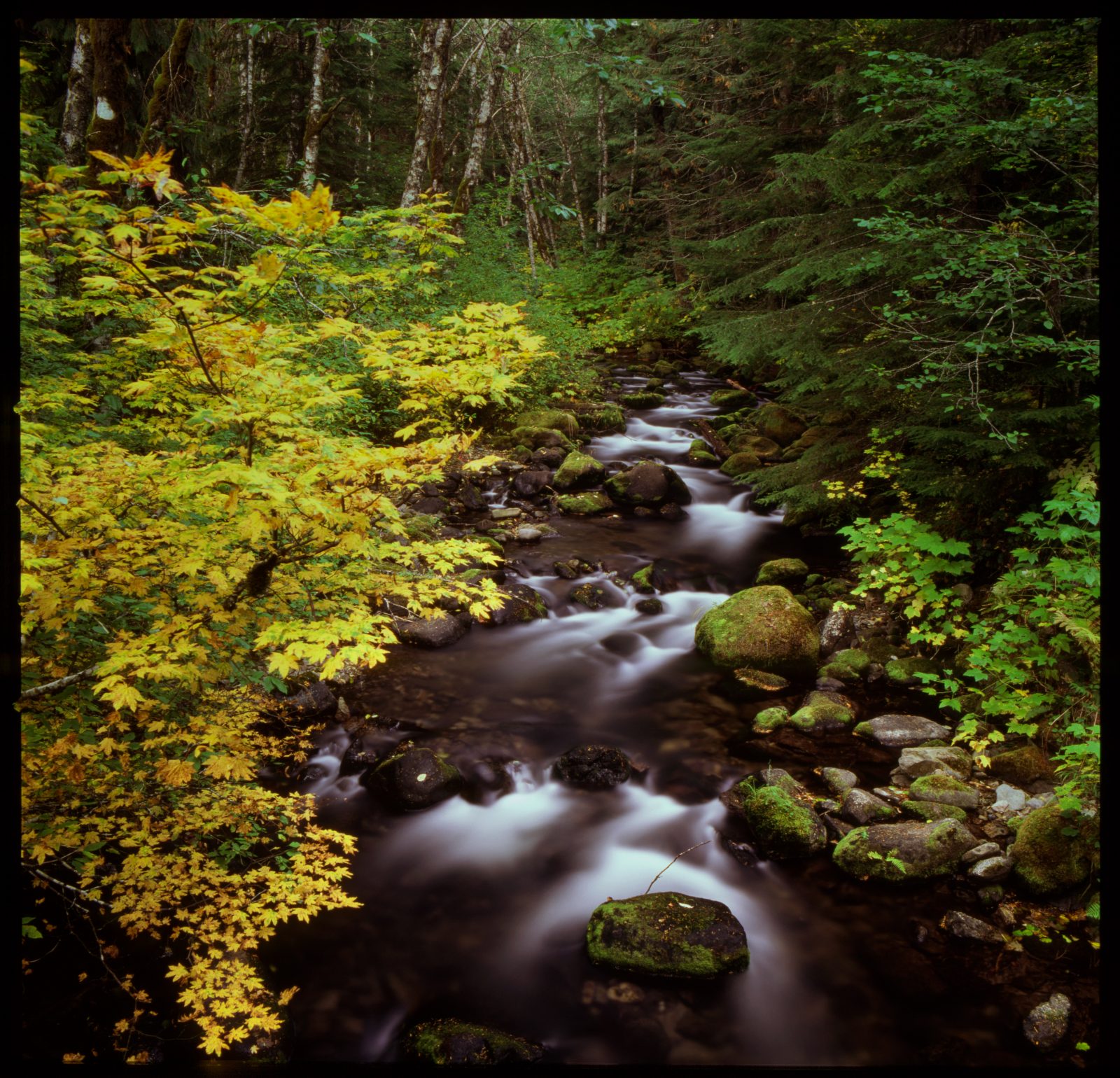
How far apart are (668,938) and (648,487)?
7.07 meters

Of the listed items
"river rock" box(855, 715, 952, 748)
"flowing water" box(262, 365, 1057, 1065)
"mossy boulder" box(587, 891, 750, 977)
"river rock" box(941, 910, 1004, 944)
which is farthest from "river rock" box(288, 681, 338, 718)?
"river rock" box(941, 910, 1004, 944)

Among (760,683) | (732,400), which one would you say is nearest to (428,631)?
(760,683)

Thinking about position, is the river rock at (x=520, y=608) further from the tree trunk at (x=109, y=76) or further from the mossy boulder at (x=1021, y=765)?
the tree trunk at (x=109, y=76)

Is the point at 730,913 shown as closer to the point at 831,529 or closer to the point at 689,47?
the point at 831,529

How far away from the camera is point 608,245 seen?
21.9 metres

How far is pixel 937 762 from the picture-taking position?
15.1ft

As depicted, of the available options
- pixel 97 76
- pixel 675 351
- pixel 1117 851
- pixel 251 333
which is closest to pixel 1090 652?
pixel 1117 851

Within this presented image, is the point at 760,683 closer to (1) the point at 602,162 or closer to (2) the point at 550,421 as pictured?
(2) the point at 550,421

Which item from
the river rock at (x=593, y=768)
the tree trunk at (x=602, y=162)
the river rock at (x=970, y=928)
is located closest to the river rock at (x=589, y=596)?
the river rock at (x=593, y=768)

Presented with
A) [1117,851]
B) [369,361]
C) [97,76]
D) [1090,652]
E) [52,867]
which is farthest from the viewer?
[97,76]

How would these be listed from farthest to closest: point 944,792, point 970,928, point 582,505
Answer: point 582,505 → point 944,792 → point 970,928

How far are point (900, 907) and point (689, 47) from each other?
1348 centimetres

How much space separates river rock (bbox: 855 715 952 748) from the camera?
494 cm

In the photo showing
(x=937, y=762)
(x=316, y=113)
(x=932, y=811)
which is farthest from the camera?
(x=316, y=113)
